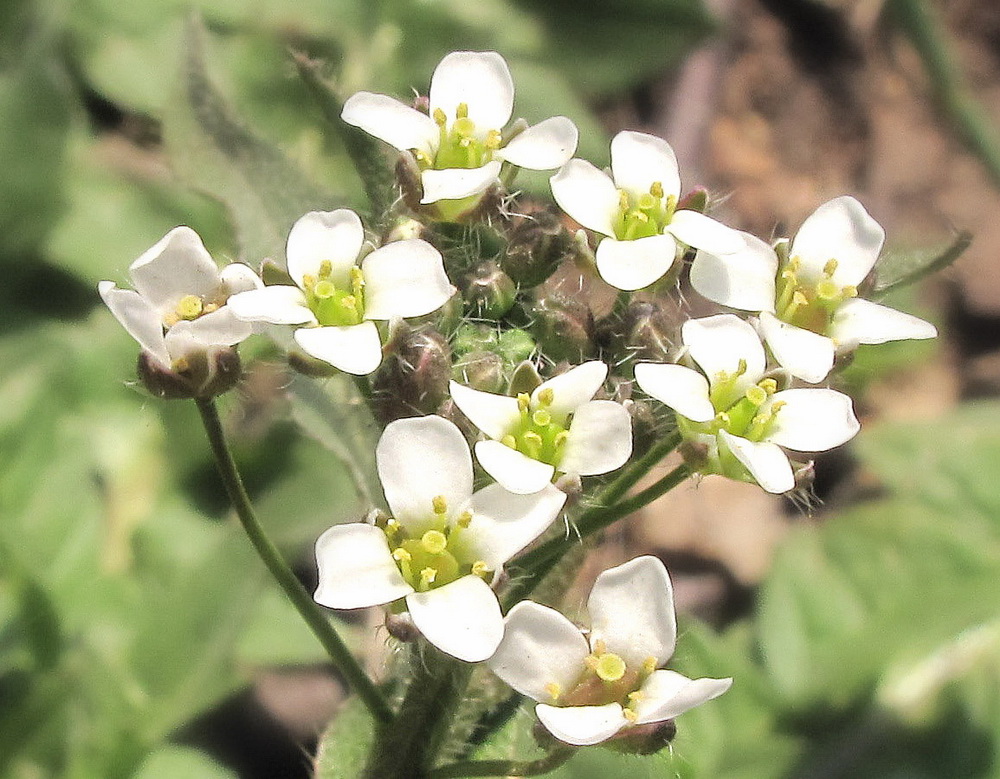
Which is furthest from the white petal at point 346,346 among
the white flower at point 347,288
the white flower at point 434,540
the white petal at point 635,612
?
the white petal at point 635,612

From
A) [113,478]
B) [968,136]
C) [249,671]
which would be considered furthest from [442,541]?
[968,136]

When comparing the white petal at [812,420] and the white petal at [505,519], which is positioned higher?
the white petal at [812,420]

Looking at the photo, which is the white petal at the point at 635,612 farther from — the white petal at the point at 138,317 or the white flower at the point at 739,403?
the white petal at the point at 138,317

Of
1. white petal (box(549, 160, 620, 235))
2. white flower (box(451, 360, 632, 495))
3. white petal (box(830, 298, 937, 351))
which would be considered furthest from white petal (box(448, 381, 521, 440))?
white petal (box(830, 298, 937, 351))

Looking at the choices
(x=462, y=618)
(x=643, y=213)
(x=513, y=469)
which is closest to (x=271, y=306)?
(x=513, y=469)

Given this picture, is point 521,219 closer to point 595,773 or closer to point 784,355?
point 784,355

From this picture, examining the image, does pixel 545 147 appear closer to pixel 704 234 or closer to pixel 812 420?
pixel 704 234
